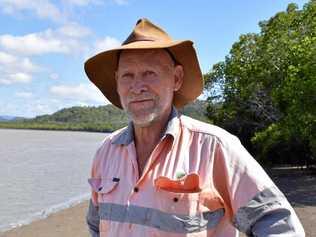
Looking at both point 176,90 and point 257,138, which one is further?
point 257,138

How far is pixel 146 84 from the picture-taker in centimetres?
229

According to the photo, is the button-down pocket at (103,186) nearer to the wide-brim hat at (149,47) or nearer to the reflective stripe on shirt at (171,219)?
the reflective stripe on shirt at (171,219)

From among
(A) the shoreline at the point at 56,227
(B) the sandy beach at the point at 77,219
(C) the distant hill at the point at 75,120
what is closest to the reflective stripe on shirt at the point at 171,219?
(B) the sandy beach at the point at 77,219

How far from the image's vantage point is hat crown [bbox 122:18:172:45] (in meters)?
2.33

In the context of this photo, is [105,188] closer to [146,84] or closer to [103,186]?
[103,186]

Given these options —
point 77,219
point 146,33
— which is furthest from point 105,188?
point 77,219

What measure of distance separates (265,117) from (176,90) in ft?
94.4

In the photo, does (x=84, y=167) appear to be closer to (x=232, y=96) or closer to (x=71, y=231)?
(x=232, y=96)

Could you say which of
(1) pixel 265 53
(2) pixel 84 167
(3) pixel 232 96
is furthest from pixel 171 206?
(2) pixel 84 167

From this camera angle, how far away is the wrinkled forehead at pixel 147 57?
2.27m

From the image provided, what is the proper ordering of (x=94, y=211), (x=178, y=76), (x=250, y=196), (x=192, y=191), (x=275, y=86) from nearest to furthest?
(x=250, y=196)
(x=192, y=191)
(x=178, y=76)
(x=94, y=211)
(x=275, y=86)

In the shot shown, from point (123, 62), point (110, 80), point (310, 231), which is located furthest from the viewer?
point (310, 231)

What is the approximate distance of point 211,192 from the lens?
2008 millimetres

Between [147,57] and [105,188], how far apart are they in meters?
0.62
